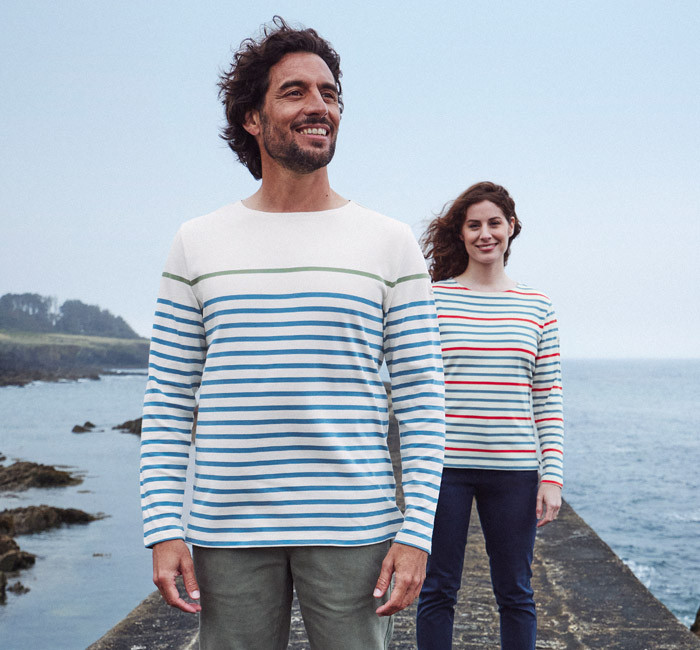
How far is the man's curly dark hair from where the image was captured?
5.72 feet

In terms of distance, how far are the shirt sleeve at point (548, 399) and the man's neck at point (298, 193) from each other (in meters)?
1.30

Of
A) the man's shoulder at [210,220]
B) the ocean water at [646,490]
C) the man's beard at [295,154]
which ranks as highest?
the man's beard at [295,154]

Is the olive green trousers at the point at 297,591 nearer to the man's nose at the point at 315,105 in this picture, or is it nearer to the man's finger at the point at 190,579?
the man's finger at the point at 190,579

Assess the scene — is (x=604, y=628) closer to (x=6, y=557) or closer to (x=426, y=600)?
(x=426, y=600)

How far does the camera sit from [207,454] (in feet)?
5.17

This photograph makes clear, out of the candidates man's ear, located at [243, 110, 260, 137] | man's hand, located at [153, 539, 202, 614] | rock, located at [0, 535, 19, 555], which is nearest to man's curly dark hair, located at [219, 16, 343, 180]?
man's ear, located at [243, 110, 260, 137]

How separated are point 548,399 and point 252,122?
4.96 ft

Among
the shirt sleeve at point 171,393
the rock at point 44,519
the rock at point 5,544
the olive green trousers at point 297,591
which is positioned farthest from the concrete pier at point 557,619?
the rock at point 44,519

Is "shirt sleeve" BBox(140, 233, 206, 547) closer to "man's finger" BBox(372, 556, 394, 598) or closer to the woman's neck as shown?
"man's finger" BBox(372, 556, 394, 598)

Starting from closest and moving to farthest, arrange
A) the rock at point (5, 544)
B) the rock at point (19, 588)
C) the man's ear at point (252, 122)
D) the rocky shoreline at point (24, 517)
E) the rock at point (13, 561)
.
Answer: the man's ear at point (252, 122) → the rock at point (5, 544) → the rock at point (13, 561) → the rocky shoreline at point (24, 517) → the rock at point (19, 588)

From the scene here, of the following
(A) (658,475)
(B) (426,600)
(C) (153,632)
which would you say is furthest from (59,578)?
(A) (658,475)

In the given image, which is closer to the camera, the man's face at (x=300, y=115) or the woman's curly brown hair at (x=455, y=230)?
the man's face at (x=300, y=115)

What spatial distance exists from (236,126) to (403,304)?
617 millimetres

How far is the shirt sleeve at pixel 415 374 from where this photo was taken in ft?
5.25
